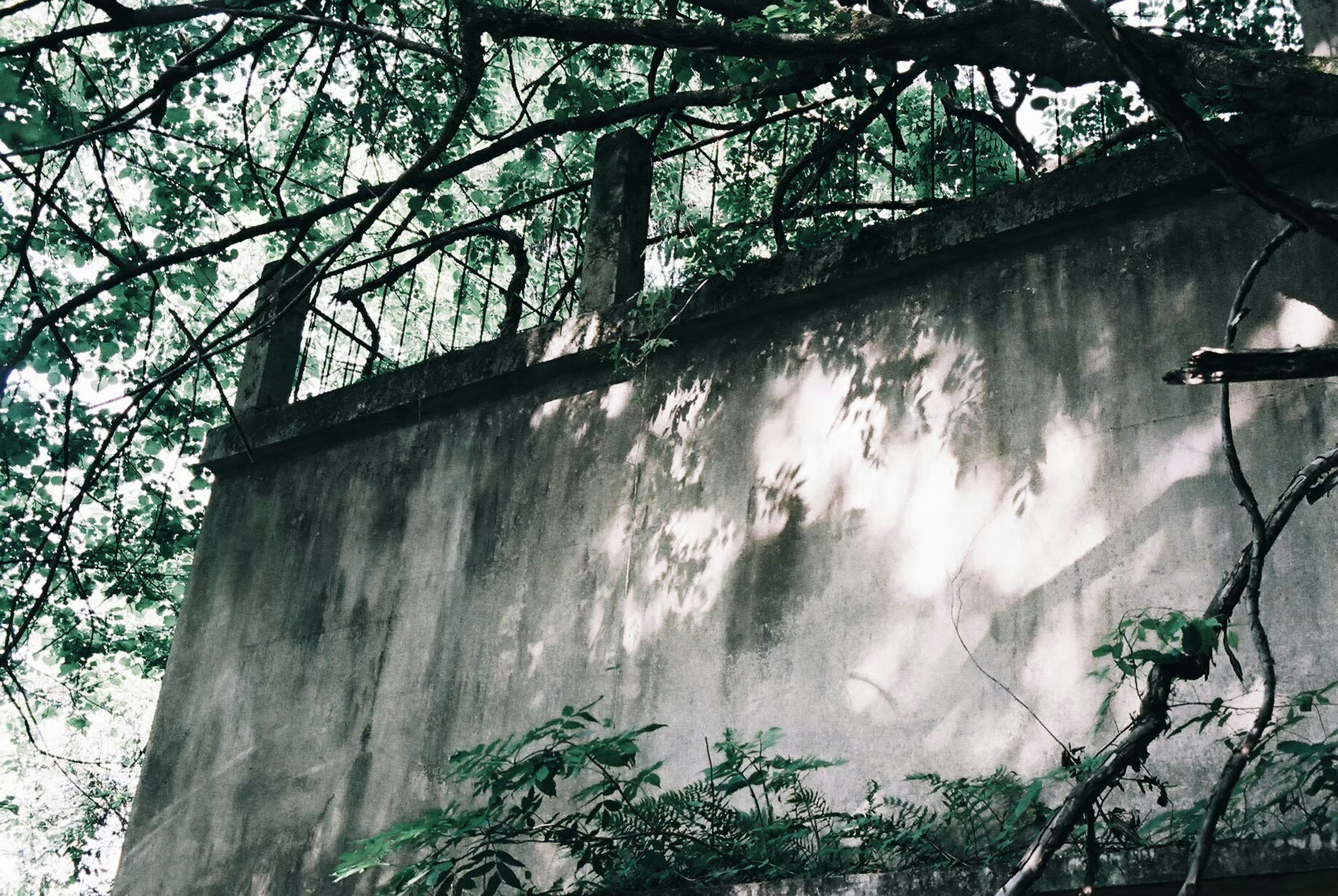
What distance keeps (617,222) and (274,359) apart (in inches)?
99.6

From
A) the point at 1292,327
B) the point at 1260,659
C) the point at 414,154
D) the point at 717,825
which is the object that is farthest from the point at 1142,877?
the point at 414,154

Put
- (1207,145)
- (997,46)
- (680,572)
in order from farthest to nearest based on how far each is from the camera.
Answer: (680,572) < (997,46) < (1207,145)

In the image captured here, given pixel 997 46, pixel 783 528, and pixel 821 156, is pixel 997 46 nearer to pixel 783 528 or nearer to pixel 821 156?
pixel 821 156

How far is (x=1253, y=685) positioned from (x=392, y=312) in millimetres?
11549

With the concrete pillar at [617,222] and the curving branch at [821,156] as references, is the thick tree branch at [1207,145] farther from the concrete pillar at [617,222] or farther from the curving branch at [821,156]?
the concrete pillar at [617,222]

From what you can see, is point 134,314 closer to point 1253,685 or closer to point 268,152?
point 268,152

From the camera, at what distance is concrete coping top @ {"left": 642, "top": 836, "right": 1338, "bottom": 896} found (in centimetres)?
319

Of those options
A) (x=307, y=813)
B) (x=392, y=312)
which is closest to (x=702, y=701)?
(x=307, y=813)

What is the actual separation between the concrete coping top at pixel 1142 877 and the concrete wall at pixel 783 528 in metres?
0.89

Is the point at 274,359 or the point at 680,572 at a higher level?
the point at 274,359

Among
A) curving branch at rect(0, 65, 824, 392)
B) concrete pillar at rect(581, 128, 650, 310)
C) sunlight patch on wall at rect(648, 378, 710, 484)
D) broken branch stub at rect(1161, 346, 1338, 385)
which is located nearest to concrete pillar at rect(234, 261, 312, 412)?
curving branch at rect(0, 65, 824, 392)

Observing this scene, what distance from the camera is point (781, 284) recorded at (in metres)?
5.82

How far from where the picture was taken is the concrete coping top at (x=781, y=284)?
16.2 feet

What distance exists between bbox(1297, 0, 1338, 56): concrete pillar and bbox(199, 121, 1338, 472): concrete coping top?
0.54m
